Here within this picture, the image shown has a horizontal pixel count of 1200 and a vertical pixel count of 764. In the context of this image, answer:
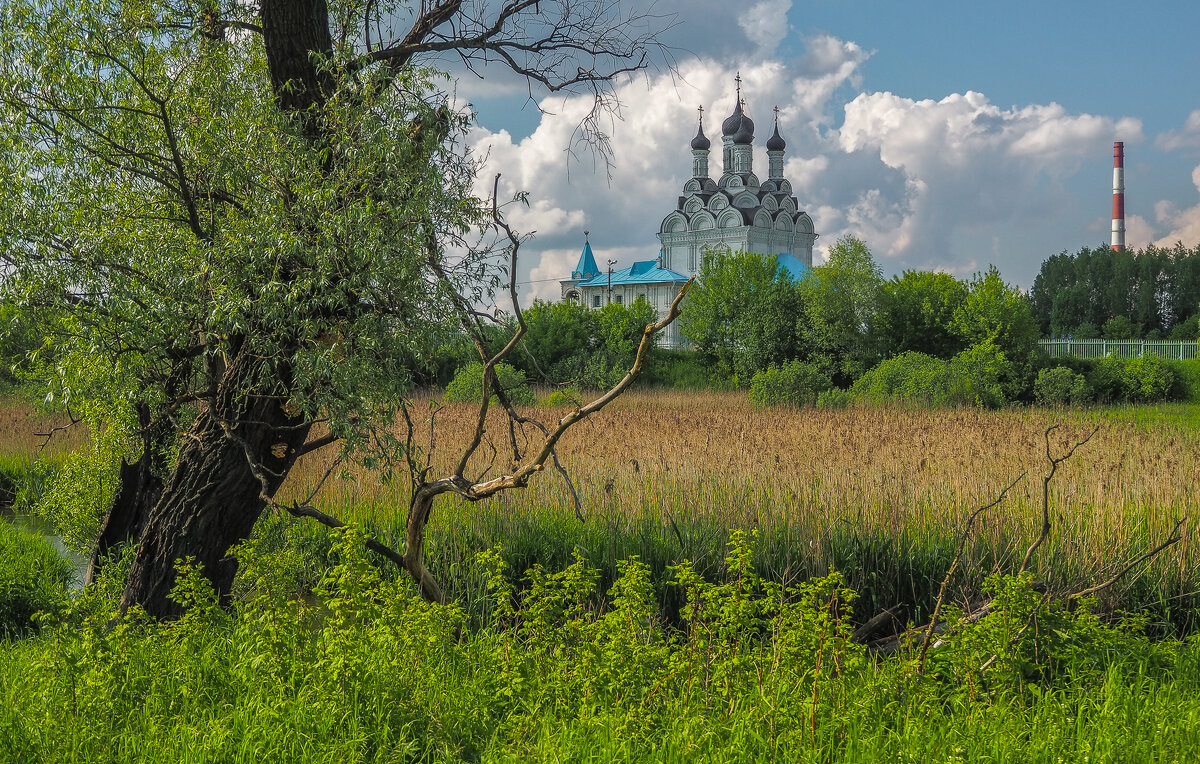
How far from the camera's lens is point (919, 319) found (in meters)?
29.1

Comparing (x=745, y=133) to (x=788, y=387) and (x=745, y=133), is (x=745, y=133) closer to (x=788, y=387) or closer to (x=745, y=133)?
(x=745, y=133)

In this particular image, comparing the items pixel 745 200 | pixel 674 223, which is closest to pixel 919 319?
pixel 745 200

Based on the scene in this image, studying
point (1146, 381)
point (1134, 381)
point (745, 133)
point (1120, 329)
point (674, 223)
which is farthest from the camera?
point (674, 223)

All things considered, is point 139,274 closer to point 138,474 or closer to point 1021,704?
point 138,474

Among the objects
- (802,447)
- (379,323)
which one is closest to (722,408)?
(802,447)

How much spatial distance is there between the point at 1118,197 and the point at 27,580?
7113 cm

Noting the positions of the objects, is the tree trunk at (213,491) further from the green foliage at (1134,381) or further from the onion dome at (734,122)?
the onion dome at (734,122)

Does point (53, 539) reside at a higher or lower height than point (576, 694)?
lower

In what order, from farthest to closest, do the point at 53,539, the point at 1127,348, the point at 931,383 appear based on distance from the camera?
the point at 1127,348
the point at 931,383
the point at 53,539

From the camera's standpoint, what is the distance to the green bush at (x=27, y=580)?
688 cm

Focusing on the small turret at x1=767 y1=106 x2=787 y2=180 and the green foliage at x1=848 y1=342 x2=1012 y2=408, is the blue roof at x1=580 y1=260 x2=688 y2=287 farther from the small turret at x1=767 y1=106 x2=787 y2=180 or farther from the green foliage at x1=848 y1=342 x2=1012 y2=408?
the green foliage at x1=848 y1=342 x2=1012 y2=408

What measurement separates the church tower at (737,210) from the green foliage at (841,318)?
25559mm

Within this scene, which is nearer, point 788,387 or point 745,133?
point 788,387

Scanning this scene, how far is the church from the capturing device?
56.2m
